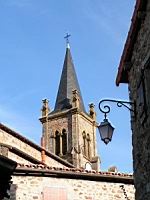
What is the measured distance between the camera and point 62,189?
52.1 feet

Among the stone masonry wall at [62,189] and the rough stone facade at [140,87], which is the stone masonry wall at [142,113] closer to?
the rough stone facade at [140,87]

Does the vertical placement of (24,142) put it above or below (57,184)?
above

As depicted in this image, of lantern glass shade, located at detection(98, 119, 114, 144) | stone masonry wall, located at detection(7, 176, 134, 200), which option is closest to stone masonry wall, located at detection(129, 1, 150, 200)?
lantern glass shade, located at detection(98, 119, 114, 144)

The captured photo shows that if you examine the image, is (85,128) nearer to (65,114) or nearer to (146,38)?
(65,114)

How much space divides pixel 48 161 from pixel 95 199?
8.01m

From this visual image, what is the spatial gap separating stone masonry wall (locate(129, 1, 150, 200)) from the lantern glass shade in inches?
23.2

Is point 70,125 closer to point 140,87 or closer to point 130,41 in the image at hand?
point 130,41

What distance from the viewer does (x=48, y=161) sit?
79.0 ft

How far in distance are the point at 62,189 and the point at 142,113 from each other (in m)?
8.74

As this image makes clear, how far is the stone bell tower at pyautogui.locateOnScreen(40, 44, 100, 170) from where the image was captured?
4750 cm

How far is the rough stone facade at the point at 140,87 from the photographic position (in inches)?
301

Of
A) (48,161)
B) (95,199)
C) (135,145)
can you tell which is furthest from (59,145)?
(135,145)

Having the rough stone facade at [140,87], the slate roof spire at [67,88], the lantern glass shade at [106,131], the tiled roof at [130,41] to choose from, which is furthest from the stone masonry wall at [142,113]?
the slate roof spire at [67,88]

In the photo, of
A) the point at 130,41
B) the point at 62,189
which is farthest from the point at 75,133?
the point at 130,41
